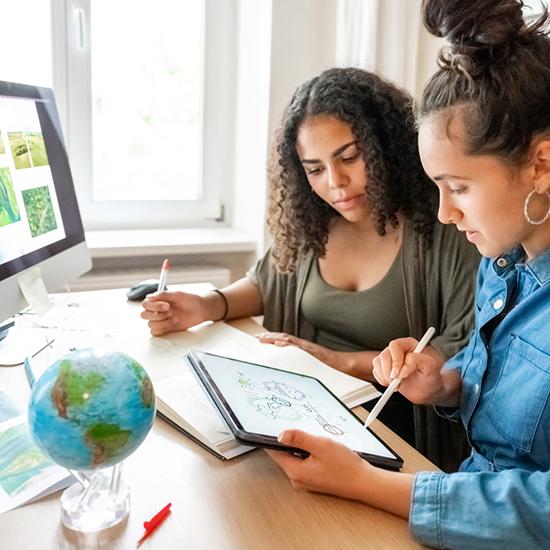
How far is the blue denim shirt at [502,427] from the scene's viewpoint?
0.66 meters

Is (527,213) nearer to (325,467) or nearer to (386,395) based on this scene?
(386,395)

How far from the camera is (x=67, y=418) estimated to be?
0.59 metres

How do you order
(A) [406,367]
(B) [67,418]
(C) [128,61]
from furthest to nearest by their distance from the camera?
(C) [128,61]
(A) [406,367]
(B) [67,418]

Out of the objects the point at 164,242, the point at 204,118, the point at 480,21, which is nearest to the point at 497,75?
the point at 480,21

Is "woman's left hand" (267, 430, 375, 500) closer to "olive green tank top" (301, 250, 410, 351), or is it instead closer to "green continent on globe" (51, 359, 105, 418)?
"green continent on globe" (51, 359, 105, 418)

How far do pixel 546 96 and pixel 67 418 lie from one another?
651mm

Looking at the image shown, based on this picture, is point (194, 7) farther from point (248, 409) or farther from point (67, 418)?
point (67, 418)

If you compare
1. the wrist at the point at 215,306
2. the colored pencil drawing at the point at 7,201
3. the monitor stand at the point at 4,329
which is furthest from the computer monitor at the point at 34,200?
the wrist at the point at 215,306

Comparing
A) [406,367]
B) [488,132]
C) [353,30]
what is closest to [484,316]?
[406,367]

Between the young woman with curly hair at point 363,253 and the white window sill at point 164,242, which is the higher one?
the young woman with curly hair at point 363,253

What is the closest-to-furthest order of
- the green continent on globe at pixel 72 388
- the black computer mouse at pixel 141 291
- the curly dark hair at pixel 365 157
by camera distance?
the green continent on globe at pixel 72 388 < the curly dark hair at pixel 365 157 < the black computer mouse at pixel 141 291

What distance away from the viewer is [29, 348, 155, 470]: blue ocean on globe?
0.59 meters

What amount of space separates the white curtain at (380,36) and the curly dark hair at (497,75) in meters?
1.04

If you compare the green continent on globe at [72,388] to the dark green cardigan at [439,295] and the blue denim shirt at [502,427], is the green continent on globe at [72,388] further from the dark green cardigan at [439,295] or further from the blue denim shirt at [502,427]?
the dark green cardigan at [439,295]
